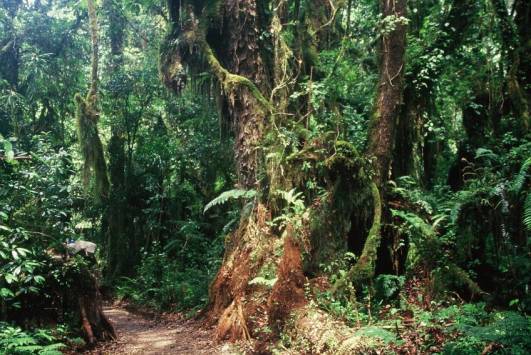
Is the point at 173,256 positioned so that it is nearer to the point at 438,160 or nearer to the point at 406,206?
the point at 438,160

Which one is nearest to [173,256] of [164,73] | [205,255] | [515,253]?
[205,255]

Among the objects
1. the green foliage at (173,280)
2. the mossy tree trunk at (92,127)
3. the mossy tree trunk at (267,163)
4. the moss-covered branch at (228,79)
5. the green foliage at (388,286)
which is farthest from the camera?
the mossy tree trunk at (92,127)

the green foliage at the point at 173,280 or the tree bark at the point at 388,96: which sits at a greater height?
the tree bark at the point at 388,96

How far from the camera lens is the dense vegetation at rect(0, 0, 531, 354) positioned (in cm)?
638

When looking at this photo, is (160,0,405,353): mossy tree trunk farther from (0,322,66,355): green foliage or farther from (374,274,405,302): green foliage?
(0,322,66,355): green foliage

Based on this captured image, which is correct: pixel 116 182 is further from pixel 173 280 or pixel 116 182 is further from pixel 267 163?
pixel 267 163

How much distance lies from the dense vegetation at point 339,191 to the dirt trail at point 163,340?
1.10ft

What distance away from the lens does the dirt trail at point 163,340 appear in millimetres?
8125

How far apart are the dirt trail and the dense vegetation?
336mm

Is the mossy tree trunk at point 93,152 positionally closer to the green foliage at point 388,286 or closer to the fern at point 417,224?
the green foliage at point 388,286

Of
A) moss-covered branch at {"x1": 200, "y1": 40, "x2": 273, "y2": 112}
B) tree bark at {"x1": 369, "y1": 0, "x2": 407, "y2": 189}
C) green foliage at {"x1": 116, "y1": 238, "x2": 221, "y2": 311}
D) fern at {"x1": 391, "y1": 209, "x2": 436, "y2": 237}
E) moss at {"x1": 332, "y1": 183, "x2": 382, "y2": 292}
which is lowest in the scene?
green foliage at {"x1": 116, "y1": 238, "x2": 221, "y2": 311}

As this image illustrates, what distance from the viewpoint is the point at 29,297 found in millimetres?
7934

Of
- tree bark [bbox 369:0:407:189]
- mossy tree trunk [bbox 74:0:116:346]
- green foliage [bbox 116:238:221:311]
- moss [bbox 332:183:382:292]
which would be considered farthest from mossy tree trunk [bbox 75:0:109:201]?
moss [bbox 332:183:382:292]

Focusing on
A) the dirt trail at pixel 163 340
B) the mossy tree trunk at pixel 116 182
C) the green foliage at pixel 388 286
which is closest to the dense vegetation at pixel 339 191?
the green foliage at pixel 388 286
